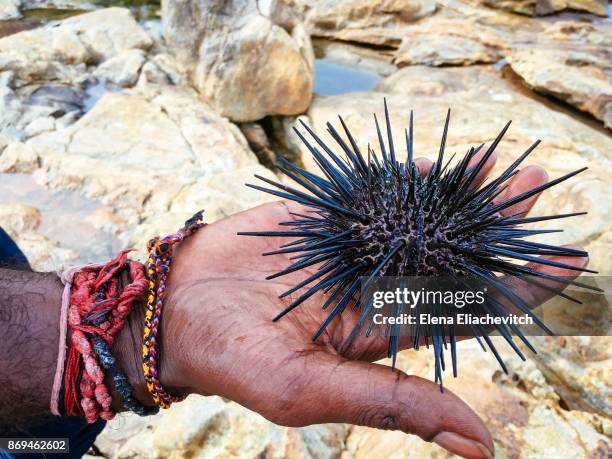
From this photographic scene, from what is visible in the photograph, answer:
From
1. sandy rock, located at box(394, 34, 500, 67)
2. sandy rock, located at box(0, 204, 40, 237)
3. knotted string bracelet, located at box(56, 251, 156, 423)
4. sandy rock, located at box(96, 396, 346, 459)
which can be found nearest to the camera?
knotted string bracelet, located at box(56, 251, 156, 423)

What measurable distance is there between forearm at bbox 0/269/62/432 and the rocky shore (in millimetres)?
582

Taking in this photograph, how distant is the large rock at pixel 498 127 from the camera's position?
9.66 ft

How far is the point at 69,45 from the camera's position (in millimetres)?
5246

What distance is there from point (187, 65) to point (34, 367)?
4.38 meters

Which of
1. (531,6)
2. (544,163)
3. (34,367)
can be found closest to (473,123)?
(544,163)

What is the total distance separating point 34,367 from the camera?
1.33m

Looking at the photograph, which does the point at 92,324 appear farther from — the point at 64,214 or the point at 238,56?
the point at 238,56

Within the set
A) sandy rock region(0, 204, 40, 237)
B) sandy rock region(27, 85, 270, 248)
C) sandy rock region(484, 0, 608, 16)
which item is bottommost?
sandy rock region(0, 204, 40, 237)

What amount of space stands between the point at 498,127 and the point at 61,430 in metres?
4.04

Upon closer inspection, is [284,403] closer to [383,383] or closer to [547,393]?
[383,383]

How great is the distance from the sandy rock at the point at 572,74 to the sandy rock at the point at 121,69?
4529mm

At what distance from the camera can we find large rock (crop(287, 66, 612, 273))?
294cm

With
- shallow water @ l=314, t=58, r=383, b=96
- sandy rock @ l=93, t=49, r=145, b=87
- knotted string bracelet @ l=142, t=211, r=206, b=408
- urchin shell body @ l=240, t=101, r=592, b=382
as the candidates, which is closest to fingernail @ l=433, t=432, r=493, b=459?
urchin shell body @ l=240, t=101, r=592, b=382

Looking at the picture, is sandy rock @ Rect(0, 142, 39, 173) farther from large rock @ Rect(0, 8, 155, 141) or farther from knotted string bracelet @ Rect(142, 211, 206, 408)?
knotted string bracelet @ Rect(142, 211, 206, 408)
